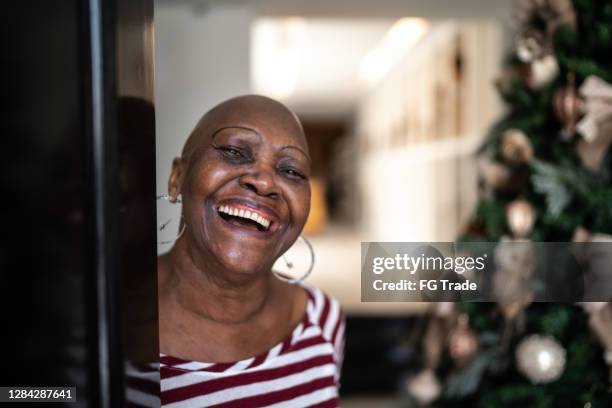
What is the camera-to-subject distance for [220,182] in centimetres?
42

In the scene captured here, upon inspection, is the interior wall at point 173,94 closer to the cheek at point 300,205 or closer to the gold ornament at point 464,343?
the cheek at point 300,205

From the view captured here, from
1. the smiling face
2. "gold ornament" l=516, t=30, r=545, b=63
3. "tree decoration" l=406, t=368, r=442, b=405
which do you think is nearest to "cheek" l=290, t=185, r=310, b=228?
the smiling face

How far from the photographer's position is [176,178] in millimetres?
429

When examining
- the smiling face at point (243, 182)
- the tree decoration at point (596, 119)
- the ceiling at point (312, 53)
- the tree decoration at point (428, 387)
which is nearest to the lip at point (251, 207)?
the smiling face at point (243, 182)

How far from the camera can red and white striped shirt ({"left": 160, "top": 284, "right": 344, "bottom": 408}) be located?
43 centimetres

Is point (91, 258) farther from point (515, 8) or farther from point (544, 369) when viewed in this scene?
point (515, 8)

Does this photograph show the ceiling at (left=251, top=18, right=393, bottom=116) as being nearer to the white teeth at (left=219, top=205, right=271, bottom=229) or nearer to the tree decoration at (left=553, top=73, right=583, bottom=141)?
the tree decoration at (left=553, top=73, right=583, bottom=141)

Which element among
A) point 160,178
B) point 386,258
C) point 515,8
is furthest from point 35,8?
point 515,8

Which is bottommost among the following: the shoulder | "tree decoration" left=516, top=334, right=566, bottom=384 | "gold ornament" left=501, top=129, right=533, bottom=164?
"tree decoration" left=516, top=334, right=566, bottom=384

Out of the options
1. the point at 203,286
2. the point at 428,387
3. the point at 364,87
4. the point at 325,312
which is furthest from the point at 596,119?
the point at 364,87

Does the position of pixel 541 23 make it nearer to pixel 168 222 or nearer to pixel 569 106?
pixel 569 106

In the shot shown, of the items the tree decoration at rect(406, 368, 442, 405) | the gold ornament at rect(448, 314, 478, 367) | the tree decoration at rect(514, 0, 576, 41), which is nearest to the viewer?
the tree decoration at rect(514, 0, 576, 41)

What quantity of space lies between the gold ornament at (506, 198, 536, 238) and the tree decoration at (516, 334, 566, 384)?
206 mm

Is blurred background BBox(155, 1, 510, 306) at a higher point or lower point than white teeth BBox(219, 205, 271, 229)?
higher
